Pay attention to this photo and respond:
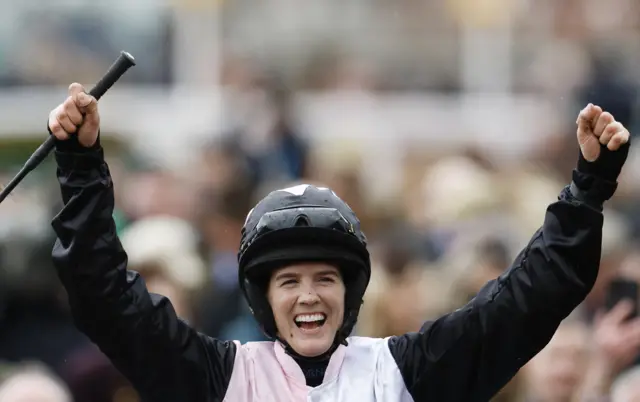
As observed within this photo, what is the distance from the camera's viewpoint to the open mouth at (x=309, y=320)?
15.3 feet

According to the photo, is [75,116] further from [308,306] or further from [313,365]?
[313,365]

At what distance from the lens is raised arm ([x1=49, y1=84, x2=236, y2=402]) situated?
4395mm

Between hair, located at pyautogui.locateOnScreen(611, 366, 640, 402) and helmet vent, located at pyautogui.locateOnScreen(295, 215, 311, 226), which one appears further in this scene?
hair, located at pyautogui.locateOnScreen(611, 366, 640, 402)

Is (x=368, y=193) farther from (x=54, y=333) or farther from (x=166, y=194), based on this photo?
(x=54, y=333)

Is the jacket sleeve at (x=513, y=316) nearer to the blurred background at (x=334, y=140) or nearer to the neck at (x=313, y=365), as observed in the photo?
the neck at (x=313, y=365)

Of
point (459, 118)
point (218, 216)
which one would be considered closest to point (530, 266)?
point (218, 216)

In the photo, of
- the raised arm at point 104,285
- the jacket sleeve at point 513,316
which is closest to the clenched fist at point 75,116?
the raised arm at point 104,285

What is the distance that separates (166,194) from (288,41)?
220 cm

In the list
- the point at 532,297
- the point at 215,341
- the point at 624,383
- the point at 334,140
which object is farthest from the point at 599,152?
the point at 334,140

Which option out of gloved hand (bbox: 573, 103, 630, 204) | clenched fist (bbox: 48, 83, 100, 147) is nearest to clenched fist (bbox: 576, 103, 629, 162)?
gloved hand (bbox: 573, 103, 630, 204)

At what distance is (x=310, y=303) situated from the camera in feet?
15.2

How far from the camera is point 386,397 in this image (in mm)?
4637

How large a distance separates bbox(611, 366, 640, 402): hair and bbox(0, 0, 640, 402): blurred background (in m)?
0.05

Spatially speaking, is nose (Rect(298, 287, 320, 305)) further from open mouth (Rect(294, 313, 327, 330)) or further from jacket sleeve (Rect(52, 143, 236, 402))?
jacket sleeve (Rect(52, 143, 236, 402))
